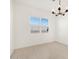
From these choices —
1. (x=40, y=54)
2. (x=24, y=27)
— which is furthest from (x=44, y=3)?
(x=40, y=54)

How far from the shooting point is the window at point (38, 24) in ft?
17.0

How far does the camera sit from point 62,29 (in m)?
6.19

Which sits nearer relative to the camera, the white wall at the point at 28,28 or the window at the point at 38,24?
the white wall at the point at 28,28

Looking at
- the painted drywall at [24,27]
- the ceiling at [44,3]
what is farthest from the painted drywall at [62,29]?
the painted drywall at [24,27]

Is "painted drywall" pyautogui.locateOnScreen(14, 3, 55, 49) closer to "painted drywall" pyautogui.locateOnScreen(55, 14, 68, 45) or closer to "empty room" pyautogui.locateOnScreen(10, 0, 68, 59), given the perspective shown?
"empty room" pyautogui.locateOnScreen(10, 0, 68, 59)

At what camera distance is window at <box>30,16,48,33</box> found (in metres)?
5.19

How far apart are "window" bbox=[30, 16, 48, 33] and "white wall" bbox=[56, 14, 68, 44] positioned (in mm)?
1329

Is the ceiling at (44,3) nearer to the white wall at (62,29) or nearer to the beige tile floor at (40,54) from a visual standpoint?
the white wall at (62,29)

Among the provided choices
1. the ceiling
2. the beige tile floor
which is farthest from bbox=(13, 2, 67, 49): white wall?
the beige tile floor

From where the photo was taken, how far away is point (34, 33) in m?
5.30

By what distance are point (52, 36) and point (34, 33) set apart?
223cm

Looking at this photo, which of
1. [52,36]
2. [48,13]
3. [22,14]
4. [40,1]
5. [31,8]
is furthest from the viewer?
[52,36]
